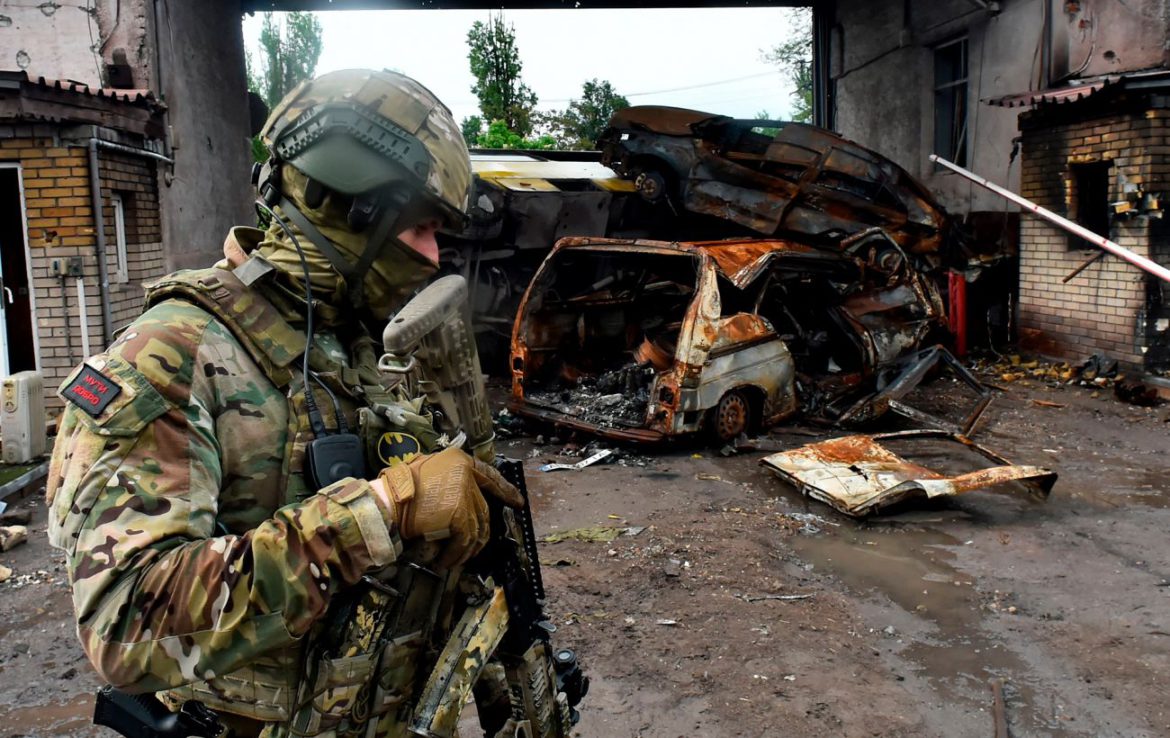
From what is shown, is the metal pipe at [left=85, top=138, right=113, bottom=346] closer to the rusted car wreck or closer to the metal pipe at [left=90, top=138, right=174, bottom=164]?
the metal pipe at [left=90, top=138, right=174, bottom=164]

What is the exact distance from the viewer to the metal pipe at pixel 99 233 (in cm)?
793

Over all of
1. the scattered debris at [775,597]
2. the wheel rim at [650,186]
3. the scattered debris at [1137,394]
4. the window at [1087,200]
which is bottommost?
the scattered debris at [775,597]

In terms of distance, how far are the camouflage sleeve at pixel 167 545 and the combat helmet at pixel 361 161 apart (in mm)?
433

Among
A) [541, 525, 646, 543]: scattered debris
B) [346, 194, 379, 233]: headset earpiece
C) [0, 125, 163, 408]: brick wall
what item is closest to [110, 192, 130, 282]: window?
[0, 125, 163, 408]: brick wall

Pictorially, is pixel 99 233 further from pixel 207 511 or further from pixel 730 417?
pixel 207 511

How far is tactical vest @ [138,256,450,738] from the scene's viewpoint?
1.60 meters

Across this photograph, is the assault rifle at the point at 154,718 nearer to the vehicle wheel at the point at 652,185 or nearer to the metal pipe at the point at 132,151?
the metal pipe at the point at 132,151

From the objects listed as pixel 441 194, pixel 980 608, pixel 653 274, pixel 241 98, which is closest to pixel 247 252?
pixel 441 194

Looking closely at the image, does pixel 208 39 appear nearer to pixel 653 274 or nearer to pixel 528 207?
pixel 528 207

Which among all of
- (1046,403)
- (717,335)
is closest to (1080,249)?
(1046,403)

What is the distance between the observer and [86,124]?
791 cm

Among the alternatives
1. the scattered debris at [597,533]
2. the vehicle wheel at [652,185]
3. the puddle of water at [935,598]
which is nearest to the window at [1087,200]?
the vehicle wheel at [652,185]

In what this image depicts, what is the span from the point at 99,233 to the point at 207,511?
7702mm

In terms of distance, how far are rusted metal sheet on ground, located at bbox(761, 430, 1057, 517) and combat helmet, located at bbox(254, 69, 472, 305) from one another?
168 inches
